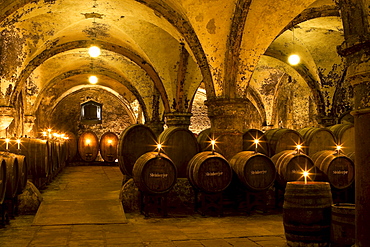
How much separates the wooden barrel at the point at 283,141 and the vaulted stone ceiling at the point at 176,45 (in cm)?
124

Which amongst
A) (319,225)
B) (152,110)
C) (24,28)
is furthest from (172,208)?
(152,110)

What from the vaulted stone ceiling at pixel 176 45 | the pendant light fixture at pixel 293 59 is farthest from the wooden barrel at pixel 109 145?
the pendant light fixture at pixel 293 59

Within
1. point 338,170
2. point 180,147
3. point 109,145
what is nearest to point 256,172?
point 338,170

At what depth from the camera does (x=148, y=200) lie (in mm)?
6793

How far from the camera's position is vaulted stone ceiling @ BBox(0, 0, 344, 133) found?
774 centimetres

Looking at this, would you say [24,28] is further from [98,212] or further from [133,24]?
[98,212]

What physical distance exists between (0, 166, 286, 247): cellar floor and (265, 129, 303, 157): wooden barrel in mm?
2059

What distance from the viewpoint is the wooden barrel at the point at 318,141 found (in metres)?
8.87

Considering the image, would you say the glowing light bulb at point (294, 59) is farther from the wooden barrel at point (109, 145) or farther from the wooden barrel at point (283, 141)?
the wooden barrel at point (109, 145)

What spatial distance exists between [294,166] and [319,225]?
2755mm

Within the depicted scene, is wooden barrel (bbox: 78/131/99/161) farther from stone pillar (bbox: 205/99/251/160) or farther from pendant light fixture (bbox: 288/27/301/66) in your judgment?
stone pillar (bbox: 205/99/251/160)

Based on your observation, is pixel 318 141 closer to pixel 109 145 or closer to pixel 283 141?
pixel 283 141

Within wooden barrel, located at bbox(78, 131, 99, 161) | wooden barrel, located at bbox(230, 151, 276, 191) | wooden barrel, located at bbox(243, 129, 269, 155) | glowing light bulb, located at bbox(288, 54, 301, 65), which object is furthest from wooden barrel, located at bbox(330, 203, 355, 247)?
wooden barrel, located at bbox(78, 131, 99, 161)

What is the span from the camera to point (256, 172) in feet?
21.8
